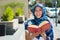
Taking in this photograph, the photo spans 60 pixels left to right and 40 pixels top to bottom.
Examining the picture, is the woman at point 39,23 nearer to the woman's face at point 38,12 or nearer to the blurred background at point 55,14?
the woman's face at point 38,12

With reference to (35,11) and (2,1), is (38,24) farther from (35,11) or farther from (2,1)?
(2,1)

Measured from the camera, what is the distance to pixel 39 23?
4.79 meters

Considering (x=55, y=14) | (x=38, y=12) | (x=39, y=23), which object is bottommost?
(x=55, y=14)

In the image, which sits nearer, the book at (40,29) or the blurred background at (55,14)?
the book at (40,29)

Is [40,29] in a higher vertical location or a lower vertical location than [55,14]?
higher

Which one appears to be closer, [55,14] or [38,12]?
[38,12]

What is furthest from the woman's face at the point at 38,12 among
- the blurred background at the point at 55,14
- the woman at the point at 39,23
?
the blurred background at the point at 55,14

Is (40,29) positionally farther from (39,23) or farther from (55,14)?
(55,14)

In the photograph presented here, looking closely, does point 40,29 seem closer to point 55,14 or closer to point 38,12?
point 38,12

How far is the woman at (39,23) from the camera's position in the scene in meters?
4.72

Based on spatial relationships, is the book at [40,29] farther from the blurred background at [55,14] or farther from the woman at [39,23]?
the blurred background at [55,14]

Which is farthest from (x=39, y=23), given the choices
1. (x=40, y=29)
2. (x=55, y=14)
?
(x=55, y=14)

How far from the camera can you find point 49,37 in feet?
15.5

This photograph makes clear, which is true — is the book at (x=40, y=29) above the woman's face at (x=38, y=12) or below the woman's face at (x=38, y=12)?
below
